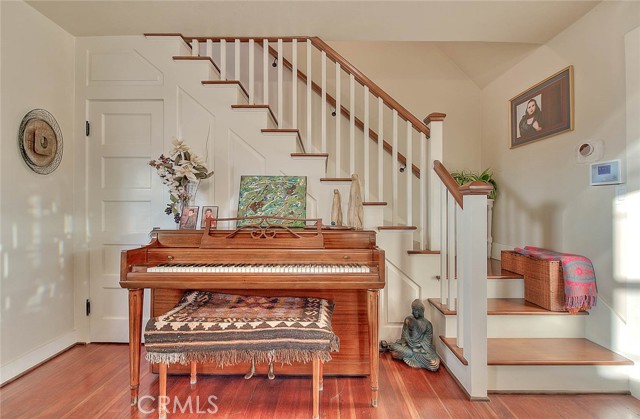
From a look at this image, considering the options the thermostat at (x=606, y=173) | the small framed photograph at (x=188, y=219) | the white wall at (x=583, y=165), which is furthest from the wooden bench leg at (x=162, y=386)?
the thermostat at (x=606, y=173)

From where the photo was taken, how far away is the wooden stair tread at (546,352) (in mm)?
1926

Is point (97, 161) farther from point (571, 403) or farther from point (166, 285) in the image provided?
point (571, 403)

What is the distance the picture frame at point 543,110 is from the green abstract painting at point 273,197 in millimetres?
2034

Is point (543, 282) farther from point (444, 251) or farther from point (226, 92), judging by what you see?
point (226, 92)

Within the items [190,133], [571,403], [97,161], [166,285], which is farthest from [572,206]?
[97,161]

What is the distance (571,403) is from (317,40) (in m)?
3.01

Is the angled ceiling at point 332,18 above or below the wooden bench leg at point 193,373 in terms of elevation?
above

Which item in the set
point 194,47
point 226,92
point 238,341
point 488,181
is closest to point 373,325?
point 238,341

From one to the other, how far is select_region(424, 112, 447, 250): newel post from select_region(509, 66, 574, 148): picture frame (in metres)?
0.90

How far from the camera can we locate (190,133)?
2.67m

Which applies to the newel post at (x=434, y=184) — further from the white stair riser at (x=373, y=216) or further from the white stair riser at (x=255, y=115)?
the white stair riser at (x=255, y=115)

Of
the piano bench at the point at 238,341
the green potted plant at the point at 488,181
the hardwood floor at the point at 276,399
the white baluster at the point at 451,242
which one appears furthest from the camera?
the green potted plant at the point at 488,181

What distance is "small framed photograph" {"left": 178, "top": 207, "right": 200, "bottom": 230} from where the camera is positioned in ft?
7.73

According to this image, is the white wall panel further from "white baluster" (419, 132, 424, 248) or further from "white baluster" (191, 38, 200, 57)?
"white baluster" (419, 132, 424, 248)
